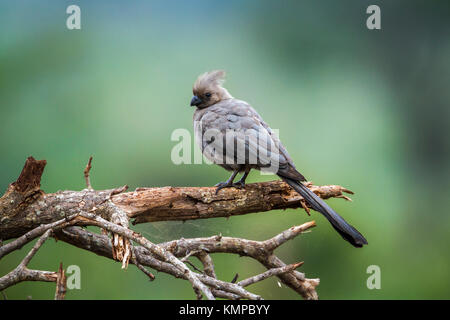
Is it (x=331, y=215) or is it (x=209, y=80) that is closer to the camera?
(x=331, y=215)

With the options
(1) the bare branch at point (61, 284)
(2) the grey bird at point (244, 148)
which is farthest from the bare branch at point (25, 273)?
(2) the grey bird at point (244, 148)

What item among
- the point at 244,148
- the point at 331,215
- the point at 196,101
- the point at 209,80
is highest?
the point at 209,80

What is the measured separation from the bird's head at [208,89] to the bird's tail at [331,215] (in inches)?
44.0

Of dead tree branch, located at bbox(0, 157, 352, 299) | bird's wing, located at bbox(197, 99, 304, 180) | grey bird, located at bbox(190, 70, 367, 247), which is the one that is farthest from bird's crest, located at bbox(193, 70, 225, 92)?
dead tree branch, located at bbox(0, 157, 352, 299)

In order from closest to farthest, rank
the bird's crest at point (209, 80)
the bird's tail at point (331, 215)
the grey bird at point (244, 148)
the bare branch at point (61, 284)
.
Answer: the bare branch at point (61, 284), the bird's tail at point (331, 215), the grey bird at point (244, 148), the bird's crest at point (209, 80)

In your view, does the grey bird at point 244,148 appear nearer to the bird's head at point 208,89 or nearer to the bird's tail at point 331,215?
the bird's tail at point 331,215

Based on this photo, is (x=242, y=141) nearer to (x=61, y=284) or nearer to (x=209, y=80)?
(x=209, y=80)

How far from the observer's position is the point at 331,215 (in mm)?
2484

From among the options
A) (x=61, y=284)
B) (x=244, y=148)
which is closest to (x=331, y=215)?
(x=244, y=148)

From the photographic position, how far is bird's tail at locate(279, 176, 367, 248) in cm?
241

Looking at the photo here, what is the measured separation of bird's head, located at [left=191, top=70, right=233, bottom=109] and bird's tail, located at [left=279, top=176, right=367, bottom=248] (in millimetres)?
1117

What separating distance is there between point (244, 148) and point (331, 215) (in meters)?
0.69

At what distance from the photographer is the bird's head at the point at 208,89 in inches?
137
